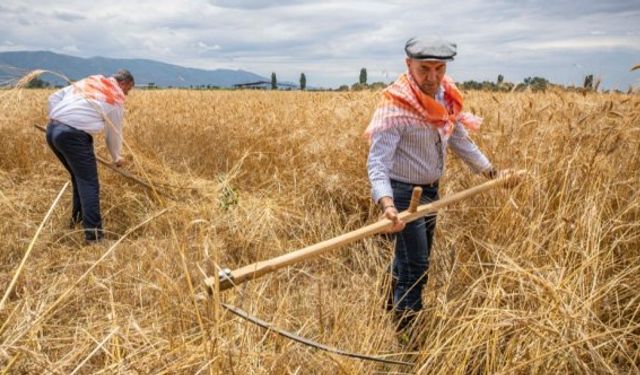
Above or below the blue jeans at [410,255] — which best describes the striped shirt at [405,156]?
above

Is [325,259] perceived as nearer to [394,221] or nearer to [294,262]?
[394,221]

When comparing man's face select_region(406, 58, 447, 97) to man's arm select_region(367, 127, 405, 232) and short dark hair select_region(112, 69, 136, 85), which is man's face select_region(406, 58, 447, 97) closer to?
man's arm select_region(367, 127, 405, 232)

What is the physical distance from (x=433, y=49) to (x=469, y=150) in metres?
0.75

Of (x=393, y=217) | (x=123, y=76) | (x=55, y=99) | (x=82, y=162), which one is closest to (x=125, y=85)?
(x=123, y=76)

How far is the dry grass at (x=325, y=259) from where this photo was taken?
1570 mm

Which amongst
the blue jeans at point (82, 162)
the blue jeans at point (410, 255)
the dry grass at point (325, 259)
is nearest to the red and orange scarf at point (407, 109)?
the blue jeans at point (410, 255)

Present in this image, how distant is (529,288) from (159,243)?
2515 millimetres

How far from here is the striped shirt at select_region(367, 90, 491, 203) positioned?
1954 mm

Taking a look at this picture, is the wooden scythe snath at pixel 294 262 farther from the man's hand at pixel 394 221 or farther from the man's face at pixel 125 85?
the man's face at pixel 125 85

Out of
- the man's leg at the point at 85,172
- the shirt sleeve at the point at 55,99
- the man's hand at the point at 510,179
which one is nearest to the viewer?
the man's hand at the point at 510,179

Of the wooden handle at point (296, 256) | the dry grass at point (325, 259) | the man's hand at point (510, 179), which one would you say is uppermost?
the man's hand at point (510, 179)

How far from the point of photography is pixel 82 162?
3.60 metres

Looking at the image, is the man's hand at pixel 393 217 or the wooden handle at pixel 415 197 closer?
the wooden handle at pixel 415 197

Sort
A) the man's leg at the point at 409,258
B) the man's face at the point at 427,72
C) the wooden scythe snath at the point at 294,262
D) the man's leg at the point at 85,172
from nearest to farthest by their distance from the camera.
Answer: the wooden scythe snath at the point at 294,262, the man's face at the point at 427,72, the man's leg at the point at 409,258, the man's leg at the point at 85,172
